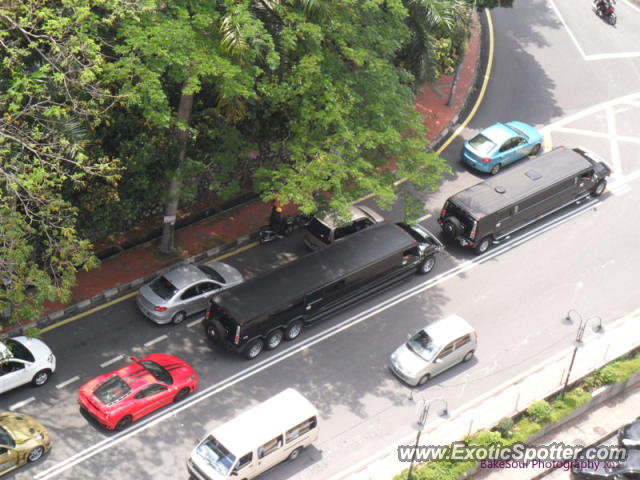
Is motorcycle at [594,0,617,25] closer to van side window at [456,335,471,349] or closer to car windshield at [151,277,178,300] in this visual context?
van side window at [456,335,471,349]

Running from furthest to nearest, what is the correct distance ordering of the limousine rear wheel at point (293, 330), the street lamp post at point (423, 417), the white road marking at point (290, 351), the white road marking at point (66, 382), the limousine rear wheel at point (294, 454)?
the limousine rear wheel at point (293, 330) → the white road marking at point (66, 382) → the limousine rear wheel at point (294, 454) → the white road marking at point (290, 351) → the street lamp post at point (423, 417)

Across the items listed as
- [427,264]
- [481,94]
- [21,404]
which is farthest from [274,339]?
[481,94]

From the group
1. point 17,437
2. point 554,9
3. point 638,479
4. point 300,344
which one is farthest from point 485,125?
point 17,437

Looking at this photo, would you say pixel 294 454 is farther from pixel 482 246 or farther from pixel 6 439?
pixel 482 246

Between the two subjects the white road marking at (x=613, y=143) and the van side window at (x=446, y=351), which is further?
the white road marking at (x=613, y=143)

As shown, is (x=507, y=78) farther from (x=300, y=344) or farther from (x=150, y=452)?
(x=150, y=452)

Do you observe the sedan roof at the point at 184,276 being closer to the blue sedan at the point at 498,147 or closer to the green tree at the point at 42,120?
the green tree at the point at 42,120

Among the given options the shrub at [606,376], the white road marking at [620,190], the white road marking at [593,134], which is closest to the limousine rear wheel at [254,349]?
the shrub at [606,376]

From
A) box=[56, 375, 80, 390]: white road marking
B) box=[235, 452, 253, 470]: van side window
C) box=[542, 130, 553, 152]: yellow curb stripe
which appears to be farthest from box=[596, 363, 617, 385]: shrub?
box=[56, 375, 80, 390]: white road marking
